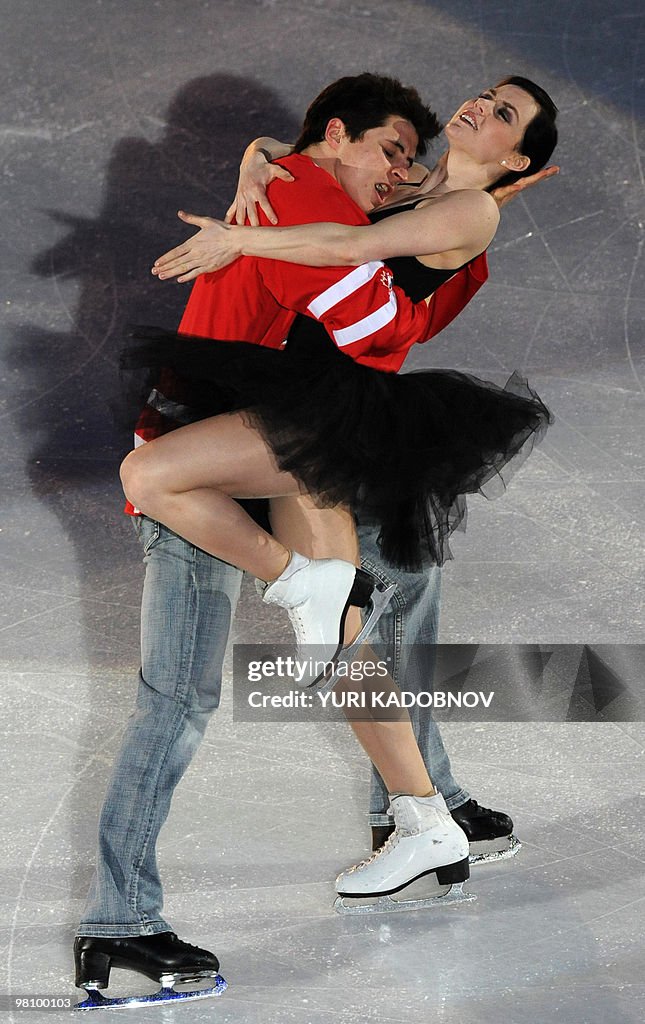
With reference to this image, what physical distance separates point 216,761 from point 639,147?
9.42ft

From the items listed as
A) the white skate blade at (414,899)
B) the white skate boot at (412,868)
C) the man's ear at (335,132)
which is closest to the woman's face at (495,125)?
the man's ear at (335,132)

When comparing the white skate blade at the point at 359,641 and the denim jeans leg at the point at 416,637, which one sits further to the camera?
the denim jeans leg at the point at 416,637

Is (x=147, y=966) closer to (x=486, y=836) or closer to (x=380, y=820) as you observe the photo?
(x=380, y=820)

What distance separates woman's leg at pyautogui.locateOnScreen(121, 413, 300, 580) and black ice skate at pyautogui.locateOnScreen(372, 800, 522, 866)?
68 cm

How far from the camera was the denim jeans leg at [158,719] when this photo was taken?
7.90 feet

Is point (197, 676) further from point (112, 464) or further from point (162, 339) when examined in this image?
point (112, 464)

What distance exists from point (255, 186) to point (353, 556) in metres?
0.81

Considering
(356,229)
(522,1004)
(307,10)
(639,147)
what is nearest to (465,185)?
(356,229)

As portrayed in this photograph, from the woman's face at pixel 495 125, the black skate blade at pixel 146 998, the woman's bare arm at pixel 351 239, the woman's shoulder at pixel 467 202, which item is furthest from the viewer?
the woman's face at pixel 495 125

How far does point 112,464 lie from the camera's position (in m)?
4.30

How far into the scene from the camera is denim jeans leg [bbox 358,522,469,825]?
293 centimetres

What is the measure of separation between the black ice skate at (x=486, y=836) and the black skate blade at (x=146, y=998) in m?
0.58

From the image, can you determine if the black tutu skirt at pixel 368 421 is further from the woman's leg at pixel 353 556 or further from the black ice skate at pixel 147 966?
the black ice skate at pixel 147 966

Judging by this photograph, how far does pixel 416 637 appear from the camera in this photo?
117 inches
